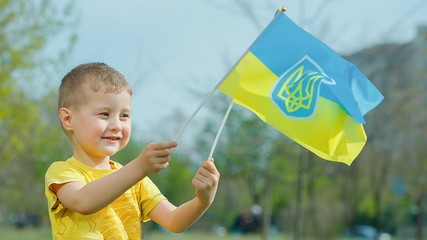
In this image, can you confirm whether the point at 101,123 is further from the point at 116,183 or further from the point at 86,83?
the point at 116,183

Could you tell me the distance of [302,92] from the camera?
2.79 metres

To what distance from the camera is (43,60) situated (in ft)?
35.6

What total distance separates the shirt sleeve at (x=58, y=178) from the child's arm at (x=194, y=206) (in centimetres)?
46

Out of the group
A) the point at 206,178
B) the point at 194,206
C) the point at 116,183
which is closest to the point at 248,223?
the point at 194,206

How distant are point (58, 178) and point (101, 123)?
284mm

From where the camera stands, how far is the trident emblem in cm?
274

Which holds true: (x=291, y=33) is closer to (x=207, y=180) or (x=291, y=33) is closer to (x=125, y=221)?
(x=207, y=180)

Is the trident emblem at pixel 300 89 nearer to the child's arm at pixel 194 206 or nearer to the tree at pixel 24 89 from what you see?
the child's arm at pixel 194 206

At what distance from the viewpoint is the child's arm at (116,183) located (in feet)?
6.30

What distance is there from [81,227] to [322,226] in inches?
690

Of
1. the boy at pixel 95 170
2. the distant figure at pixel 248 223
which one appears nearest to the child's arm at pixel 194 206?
the boy at pixel 95 170

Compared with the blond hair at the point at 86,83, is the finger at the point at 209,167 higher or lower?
lower

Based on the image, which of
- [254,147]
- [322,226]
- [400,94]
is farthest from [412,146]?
[254,147]

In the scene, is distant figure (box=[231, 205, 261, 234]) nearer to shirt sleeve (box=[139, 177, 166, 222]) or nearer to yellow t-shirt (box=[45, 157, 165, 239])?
shirt sleeve (box=[139, 177, 166, 222])
